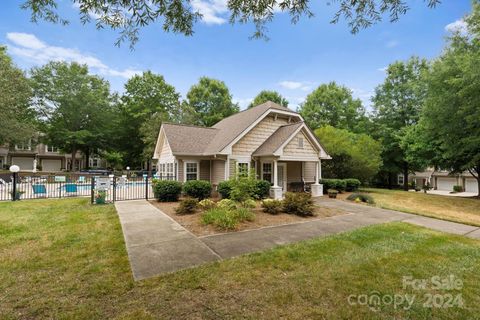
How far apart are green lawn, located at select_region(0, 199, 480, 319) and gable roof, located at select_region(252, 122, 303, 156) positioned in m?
7.65

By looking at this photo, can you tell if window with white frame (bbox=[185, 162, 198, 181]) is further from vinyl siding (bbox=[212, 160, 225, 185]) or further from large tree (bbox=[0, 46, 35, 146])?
large tree (bbox=[0, 46, 35, 146])

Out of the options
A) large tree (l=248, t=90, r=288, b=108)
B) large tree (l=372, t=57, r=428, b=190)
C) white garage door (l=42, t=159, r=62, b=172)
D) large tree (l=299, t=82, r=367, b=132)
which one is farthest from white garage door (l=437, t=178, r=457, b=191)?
white garage door (l=42, t=159, r=62, b=172)

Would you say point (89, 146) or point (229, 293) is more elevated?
point (89, 146)

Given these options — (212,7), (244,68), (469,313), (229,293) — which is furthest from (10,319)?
(244,68)

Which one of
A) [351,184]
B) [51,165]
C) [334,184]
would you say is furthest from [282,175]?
[51,165]

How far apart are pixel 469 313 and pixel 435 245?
10.8ft

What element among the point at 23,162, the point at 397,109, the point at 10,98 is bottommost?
the point at 23,162

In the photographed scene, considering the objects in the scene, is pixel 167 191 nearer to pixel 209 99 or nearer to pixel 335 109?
pixel 209 99

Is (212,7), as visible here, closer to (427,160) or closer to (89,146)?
(427,160)

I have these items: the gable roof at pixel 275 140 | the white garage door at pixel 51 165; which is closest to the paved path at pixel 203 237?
the gable roof at pixel 275 140

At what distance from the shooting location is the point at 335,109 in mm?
32750

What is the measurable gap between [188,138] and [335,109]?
82.9 ft

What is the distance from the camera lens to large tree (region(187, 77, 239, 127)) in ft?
120

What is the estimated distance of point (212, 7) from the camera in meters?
4.18
